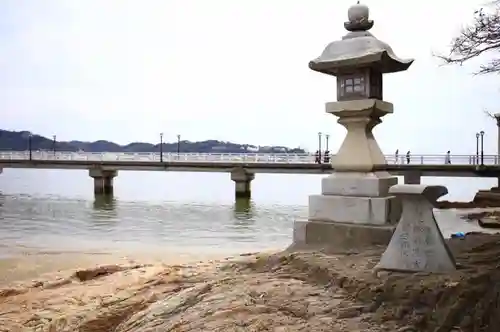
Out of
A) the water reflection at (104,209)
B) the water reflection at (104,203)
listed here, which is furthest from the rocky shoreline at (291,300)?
the water reflection at (104,203)

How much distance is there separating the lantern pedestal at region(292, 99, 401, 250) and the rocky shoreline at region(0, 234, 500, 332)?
23.8 inches

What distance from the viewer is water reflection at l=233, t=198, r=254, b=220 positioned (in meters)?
24.1

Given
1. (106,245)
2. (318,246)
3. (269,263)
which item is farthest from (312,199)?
(106,245)

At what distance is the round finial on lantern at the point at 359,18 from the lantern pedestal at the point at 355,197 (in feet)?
3.63

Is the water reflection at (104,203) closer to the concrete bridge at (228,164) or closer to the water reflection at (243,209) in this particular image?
the concrete bridge at (228,164)

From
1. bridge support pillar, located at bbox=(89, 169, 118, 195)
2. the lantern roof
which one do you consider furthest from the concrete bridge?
the lantern roof

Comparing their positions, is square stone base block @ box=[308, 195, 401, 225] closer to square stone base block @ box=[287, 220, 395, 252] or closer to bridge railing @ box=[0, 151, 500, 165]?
square stone base block @ box=[287, 220, 395, 252]

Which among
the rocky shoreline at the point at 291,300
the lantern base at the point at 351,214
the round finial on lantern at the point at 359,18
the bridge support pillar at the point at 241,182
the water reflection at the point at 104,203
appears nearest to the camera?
the rocky shoreline at the point at 291,300

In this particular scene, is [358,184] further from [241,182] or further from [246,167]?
[246,167]

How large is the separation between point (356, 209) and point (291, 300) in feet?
7.75

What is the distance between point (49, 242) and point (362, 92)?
12.2 m

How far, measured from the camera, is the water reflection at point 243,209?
2409cm

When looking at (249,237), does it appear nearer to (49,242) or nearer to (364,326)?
(49,242)

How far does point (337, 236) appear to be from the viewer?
22.2 ft
